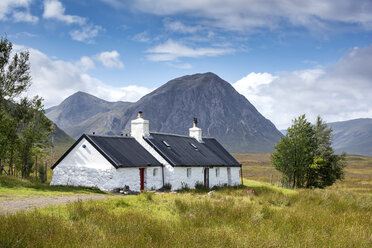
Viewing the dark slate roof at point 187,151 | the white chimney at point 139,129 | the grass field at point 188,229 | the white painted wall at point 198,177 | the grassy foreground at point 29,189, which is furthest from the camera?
the white chimney at point 139,129

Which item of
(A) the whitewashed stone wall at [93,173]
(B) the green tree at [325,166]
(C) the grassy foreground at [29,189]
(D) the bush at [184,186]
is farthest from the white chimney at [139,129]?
(B) the green tree at [325,166]

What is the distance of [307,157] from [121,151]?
21.4m

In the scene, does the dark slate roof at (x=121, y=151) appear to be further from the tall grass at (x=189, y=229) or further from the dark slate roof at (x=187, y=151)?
the tall grass at (x=189, y=229)

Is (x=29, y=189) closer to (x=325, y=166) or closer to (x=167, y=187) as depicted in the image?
(x=167, y=187)

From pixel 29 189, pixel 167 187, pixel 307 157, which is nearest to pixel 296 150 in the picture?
pixel 307 157

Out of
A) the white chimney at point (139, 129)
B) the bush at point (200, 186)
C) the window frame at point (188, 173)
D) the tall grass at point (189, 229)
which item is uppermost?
the white chimney at point (139, 129)

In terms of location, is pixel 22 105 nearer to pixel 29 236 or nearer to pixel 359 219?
pixel 29 236

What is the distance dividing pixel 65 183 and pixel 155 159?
7.66m

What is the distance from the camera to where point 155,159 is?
105ft

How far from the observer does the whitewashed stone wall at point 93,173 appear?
27.7m

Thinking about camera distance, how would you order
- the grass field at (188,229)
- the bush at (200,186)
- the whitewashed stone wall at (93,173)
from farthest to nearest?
the bush at (200,186), the whitewashed stone wall at (93,173), the grass field at (188,229)

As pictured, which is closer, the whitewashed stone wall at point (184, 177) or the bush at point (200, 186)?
the whitewashed stone wall at point (184, 177)

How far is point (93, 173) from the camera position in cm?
2847

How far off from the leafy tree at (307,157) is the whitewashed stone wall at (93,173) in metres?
17.1
